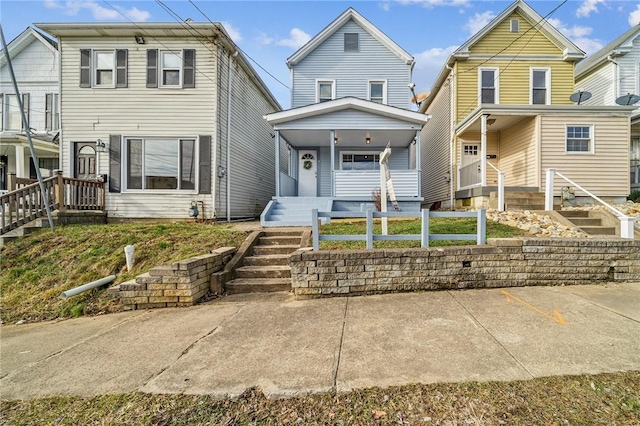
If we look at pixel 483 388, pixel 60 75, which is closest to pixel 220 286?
pixel 483 388

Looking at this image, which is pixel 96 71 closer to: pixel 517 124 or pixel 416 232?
pixel 416 232

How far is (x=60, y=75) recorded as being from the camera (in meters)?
9.95

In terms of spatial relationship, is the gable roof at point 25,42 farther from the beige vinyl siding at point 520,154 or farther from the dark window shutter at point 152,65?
the beige vinyl siding at point 520,154

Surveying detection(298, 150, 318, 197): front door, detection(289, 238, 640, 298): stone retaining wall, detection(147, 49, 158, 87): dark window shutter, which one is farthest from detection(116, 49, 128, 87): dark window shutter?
detection(289, 238, 640, 298): stone retaining wall

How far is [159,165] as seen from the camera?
995 centimetres

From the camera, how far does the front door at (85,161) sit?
10039 millimetres

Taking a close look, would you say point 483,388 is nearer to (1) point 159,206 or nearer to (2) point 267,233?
(2) point 267,233

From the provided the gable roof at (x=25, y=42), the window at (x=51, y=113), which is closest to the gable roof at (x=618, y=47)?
the gable roof at (x=25, y=42)

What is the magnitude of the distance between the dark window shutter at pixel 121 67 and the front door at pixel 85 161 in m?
2.38

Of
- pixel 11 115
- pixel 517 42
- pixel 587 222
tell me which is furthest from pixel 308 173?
pixel 11 115

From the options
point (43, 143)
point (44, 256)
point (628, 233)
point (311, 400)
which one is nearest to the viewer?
point (311, 400)

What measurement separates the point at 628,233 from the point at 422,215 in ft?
12.6

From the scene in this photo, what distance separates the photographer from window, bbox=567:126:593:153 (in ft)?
32.6

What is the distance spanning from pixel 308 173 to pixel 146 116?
6372 millimetres
